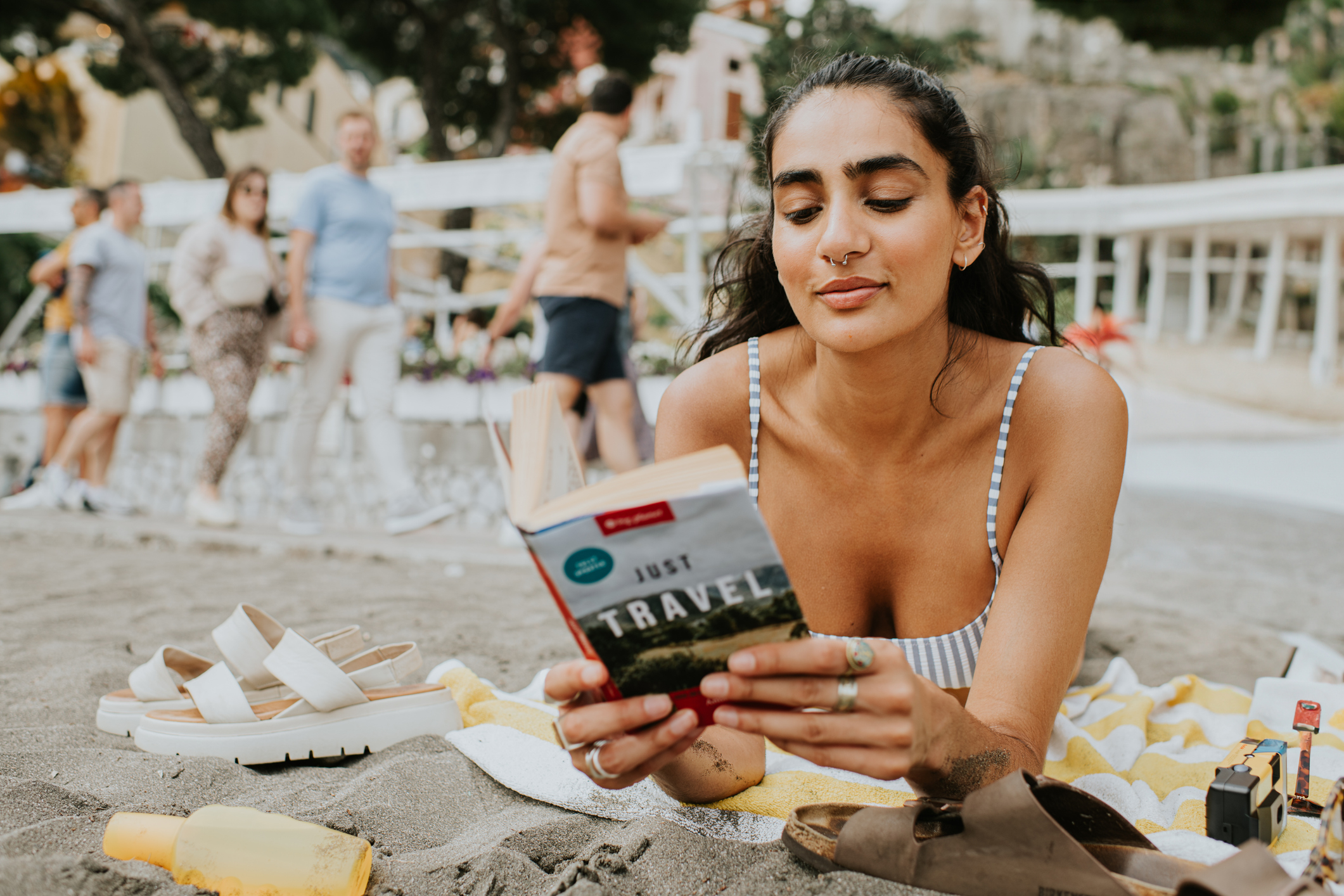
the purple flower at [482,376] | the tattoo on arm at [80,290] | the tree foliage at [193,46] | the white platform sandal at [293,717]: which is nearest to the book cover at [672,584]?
the white platform sandal at [293,717]

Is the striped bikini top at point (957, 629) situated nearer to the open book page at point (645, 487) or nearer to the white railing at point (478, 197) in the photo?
the open book page at point (645, 487)

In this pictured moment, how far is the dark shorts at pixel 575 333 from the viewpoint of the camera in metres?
4.32

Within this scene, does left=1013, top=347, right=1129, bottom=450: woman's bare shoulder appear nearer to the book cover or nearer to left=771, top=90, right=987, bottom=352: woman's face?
left=771, top=90, right=987, bottom=352: woman's face

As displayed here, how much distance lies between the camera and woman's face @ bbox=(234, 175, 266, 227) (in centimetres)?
499

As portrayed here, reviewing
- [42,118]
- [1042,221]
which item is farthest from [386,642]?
[42,118]

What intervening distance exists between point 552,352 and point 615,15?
11077 millimetres

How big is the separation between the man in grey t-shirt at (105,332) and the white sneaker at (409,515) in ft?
5.79

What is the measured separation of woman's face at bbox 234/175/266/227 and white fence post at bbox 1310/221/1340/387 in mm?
15100

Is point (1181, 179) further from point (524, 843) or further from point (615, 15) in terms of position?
point (524, 843)

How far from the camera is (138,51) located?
1166 centimetres

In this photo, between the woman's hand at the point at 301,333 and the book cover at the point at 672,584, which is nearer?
the book cover at the point at 672,584

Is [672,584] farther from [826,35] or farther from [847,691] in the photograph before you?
[826,35]

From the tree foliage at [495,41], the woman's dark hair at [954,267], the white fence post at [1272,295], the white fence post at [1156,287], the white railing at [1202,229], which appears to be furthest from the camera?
the white fence post at [1156,287]

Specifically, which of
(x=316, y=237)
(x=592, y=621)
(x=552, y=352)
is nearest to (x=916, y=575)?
(x=592, y=621)
